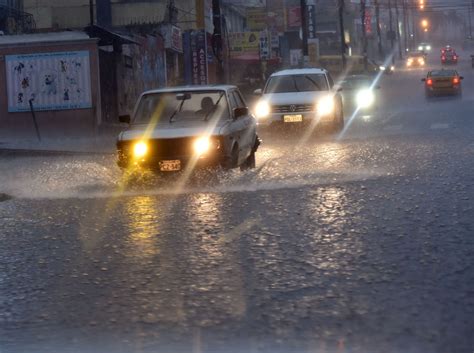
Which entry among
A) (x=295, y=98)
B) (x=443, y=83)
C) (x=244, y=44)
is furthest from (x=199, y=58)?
(x=244, y=44)

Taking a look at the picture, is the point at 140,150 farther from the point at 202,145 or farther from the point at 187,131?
the point at 202,145

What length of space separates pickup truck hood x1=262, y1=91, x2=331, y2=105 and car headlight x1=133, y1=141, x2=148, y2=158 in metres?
9.71

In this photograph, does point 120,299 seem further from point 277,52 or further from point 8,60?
point 277,52

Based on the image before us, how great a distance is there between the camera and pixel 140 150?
14.1 meters

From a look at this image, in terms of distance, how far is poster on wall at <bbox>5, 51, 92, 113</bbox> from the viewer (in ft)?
94.6

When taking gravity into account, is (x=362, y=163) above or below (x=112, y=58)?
below

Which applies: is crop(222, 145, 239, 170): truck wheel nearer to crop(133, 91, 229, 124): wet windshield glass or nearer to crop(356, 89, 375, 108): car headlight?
crop(133, 91, 229, 124): wet windshield glass

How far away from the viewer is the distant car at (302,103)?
2323 centimetres

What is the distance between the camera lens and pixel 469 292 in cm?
661

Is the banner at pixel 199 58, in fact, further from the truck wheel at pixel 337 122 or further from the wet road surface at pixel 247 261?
the wet road surface at pixel 247 261

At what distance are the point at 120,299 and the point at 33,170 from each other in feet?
39.6

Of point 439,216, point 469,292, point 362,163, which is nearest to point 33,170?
point 362,163

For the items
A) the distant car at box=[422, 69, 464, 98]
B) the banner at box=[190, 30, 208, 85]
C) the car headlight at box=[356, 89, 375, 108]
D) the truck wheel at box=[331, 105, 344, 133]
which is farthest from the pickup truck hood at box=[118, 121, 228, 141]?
the distant car at box=[422, 69, 464, 98]

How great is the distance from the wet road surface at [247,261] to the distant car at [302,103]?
7.08m
